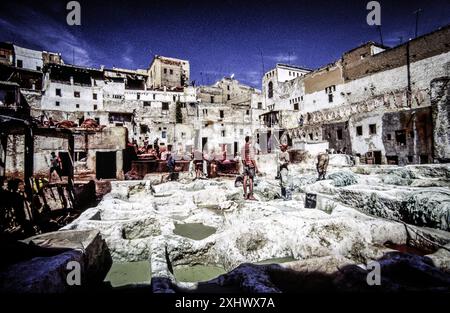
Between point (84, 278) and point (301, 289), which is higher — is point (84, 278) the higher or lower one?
the higher one

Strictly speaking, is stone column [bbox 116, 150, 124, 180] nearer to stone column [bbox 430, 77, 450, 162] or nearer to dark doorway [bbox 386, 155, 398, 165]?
stone column [bbox 430, 77, 450, 162]

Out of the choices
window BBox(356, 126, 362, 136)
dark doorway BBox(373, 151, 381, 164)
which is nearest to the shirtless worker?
dark doorway BBox(373, 151, 381, 164)

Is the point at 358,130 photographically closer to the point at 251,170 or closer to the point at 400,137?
the point at 400,137

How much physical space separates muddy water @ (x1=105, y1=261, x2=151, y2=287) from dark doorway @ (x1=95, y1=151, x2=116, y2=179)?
521 inches

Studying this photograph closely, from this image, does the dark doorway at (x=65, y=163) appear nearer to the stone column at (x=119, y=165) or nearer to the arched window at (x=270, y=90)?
the stone column at (x=119, y=165)

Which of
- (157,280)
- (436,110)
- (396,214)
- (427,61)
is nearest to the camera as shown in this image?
(157,280)

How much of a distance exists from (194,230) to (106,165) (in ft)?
42.7

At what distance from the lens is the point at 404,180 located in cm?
1027

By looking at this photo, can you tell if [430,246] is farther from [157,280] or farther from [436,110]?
[436,110]

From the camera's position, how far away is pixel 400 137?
2108 centimetres
